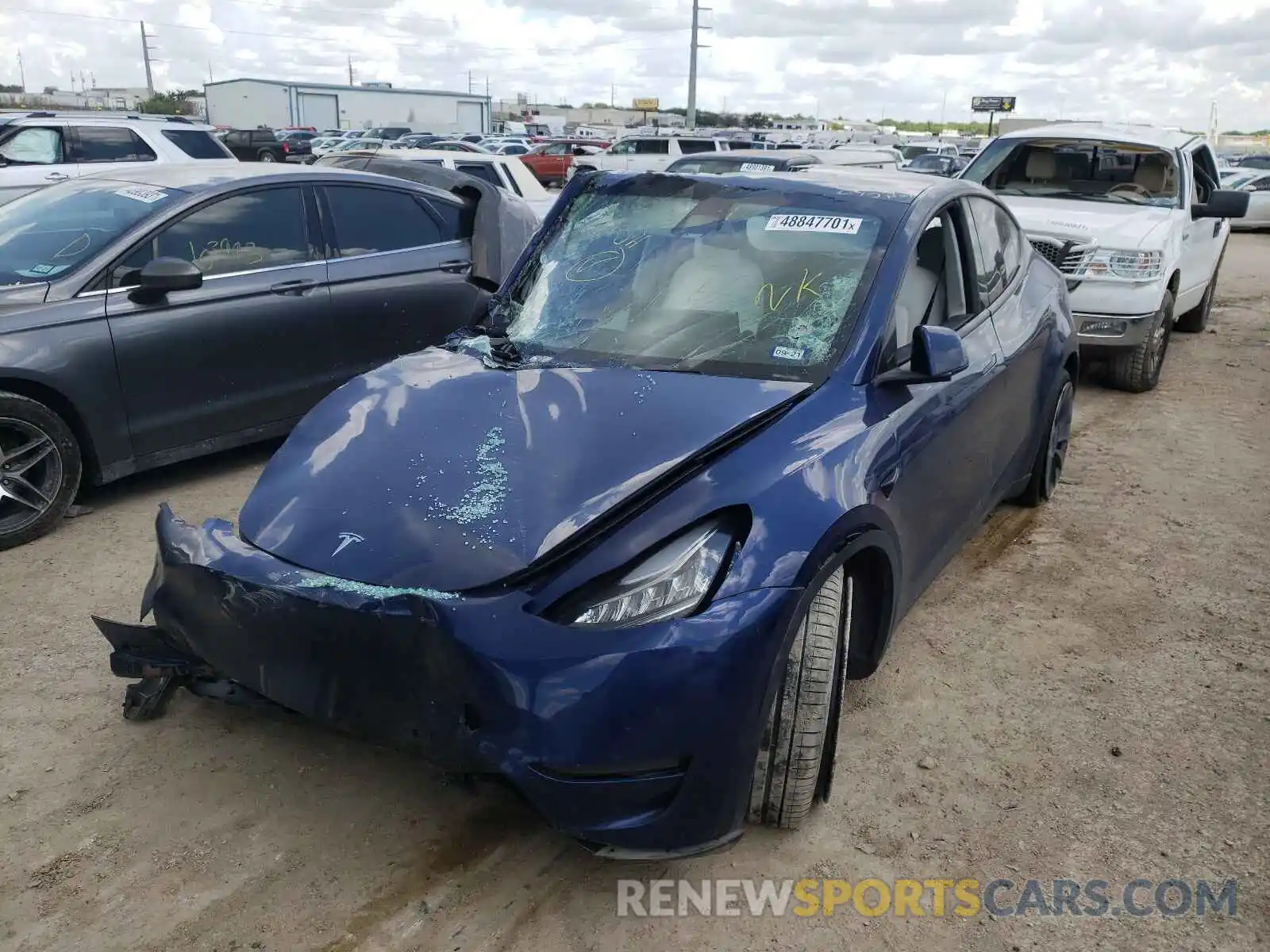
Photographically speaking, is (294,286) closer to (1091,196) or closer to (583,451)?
(583,451)

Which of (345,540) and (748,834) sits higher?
(345,540)

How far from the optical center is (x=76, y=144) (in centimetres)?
1175

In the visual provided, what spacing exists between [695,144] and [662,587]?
2243 cm

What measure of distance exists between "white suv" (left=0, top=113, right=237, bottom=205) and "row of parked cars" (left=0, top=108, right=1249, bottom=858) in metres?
6.48

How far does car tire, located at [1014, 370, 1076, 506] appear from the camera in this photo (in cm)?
498

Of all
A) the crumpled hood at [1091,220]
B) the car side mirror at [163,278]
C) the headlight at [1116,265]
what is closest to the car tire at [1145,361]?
the headlight at [1116,265]

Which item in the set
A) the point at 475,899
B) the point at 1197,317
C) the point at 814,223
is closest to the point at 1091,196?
the point at 1197,317

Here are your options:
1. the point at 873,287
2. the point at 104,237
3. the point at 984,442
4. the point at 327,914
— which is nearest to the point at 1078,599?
the point at 984,442

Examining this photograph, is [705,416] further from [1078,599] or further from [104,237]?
[104,237]

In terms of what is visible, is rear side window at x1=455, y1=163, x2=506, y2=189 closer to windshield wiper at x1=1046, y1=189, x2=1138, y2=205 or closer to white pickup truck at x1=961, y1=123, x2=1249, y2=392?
white pickup truck at x1=961, y1=123, x2=1249, y2=392

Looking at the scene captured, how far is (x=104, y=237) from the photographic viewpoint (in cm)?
498

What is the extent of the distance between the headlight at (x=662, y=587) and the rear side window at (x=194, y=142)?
39.8 feet

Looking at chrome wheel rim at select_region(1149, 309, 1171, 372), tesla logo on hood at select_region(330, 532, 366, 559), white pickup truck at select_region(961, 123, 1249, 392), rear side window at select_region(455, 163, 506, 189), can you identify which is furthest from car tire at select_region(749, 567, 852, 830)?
rear side window at select_region(455, 163, 506, 189)

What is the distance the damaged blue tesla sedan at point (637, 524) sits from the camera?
230 cm
